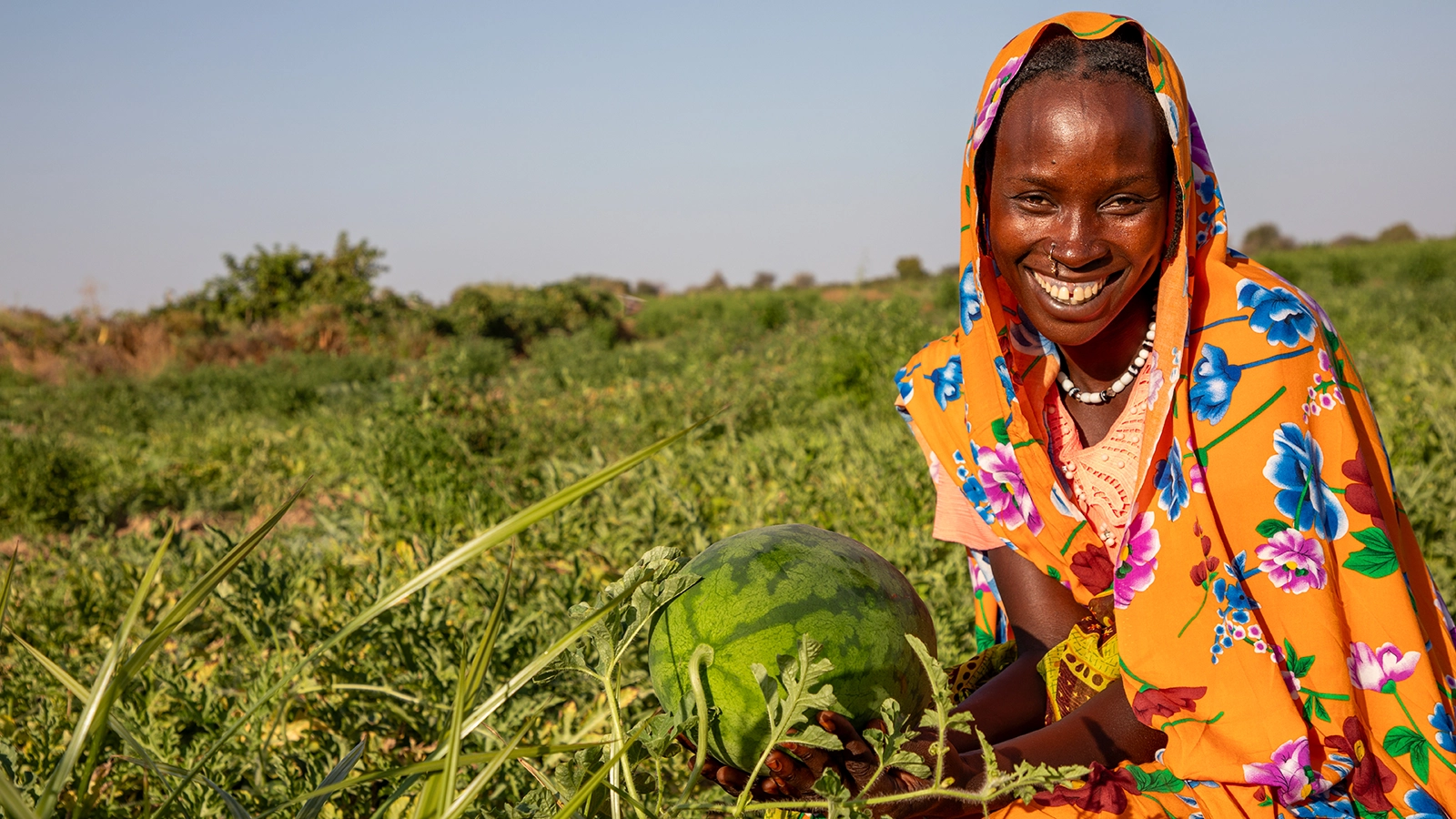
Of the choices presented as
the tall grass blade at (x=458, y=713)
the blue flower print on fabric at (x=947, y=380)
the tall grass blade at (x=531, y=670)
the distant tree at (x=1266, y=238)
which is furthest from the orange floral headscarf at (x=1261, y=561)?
the distant tree at (x=1266, y=238)

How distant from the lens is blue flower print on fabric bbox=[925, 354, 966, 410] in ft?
6.79

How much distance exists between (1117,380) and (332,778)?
1.57 meters

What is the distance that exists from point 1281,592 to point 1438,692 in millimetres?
273

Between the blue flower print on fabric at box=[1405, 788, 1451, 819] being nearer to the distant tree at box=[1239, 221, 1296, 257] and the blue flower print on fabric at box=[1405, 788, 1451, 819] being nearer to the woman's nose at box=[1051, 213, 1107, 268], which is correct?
the woman's nose at box=[1051, 213, 1107, 268]

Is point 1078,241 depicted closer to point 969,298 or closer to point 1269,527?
point 969,298

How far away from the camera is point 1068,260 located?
5.42 feet

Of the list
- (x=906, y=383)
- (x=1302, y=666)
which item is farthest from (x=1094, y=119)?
(x=1302, y=666)

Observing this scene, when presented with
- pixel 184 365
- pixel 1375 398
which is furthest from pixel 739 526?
pixel 184 365

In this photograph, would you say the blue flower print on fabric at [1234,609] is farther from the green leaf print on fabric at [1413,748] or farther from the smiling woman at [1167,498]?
the green leaf print on fabric at [1413,748]

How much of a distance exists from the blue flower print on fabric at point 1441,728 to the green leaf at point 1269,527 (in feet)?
1.15

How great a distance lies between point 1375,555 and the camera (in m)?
1.44

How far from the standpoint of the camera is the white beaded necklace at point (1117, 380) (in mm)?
1797

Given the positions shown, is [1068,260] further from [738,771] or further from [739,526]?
[739,526]

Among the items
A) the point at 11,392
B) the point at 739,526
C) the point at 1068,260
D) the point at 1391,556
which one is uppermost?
the point at 11,392
